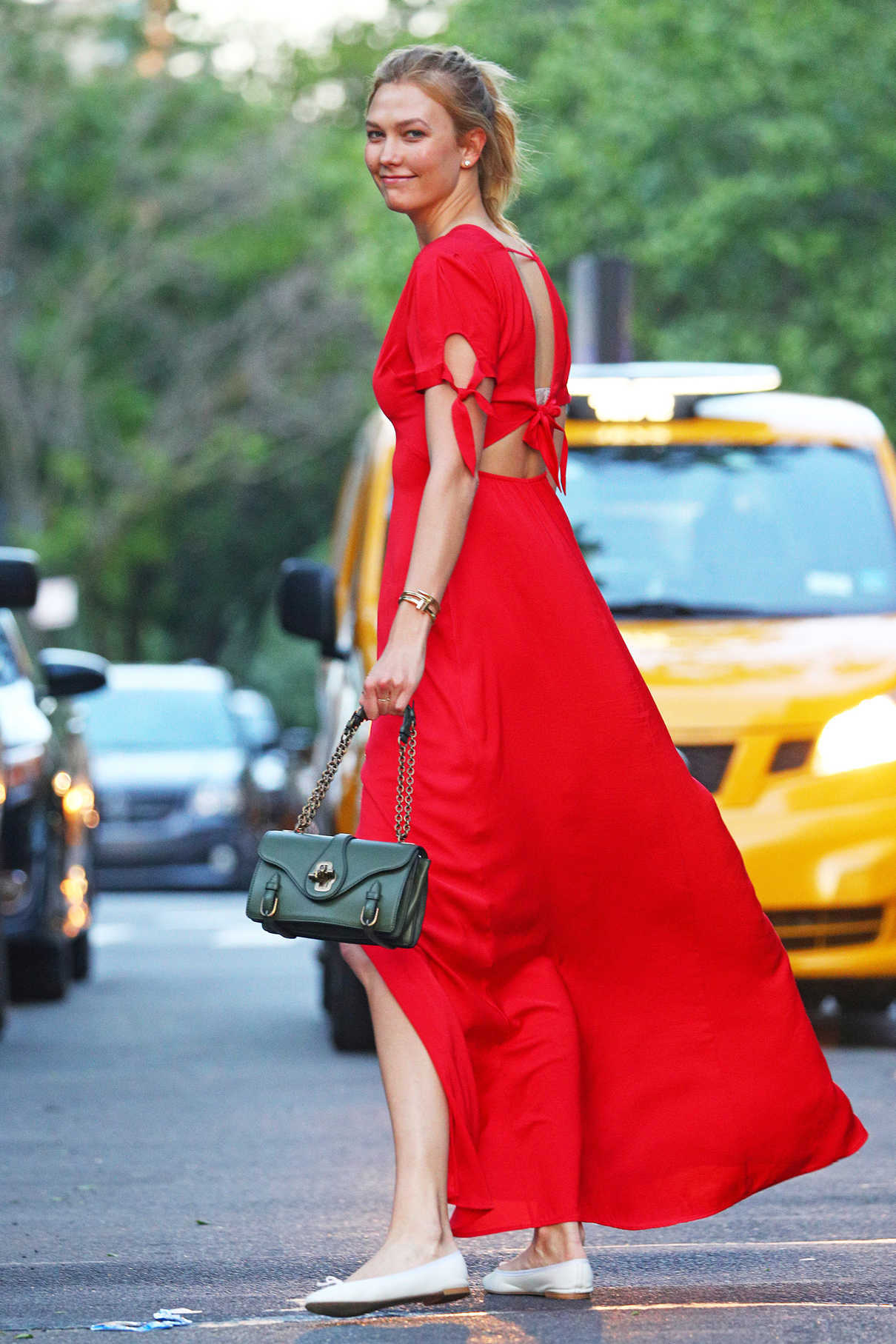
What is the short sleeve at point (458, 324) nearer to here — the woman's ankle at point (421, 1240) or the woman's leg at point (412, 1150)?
the woman's leg at point (412, 1150)

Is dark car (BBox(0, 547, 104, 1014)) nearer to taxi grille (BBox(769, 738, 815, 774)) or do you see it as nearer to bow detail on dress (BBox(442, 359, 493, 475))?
taxi grille (BBox(769, 738, 815, 774))

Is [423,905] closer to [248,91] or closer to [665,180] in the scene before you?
[665,180]

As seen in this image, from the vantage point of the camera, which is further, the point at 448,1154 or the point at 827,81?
the point at 827,81

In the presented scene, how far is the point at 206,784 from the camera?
65.4 ft

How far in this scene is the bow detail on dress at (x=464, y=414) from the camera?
392cm

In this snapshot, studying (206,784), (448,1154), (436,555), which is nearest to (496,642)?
(436,555)

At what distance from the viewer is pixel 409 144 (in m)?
4.06

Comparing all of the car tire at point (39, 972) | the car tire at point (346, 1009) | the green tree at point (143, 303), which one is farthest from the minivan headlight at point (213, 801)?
the green tree at point (143, 303)

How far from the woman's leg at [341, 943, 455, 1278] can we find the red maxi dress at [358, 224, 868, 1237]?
0.10 feet

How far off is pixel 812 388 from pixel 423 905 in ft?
69.4

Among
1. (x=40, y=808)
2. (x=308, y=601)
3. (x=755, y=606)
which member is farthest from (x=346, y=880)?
(x=40, y=808)

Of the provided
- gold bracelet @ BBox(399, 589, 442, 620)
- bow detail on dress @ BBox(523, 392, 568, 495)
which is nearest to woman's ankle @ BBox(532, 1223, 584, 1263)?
gold bracelet @ BBox(399, 589, 442, 620)

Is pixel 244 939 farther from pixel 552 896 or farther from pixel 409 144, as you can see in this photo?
pixel 409 144

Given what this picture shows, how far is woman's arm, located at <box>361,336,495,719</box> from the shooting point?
12.8 feet
